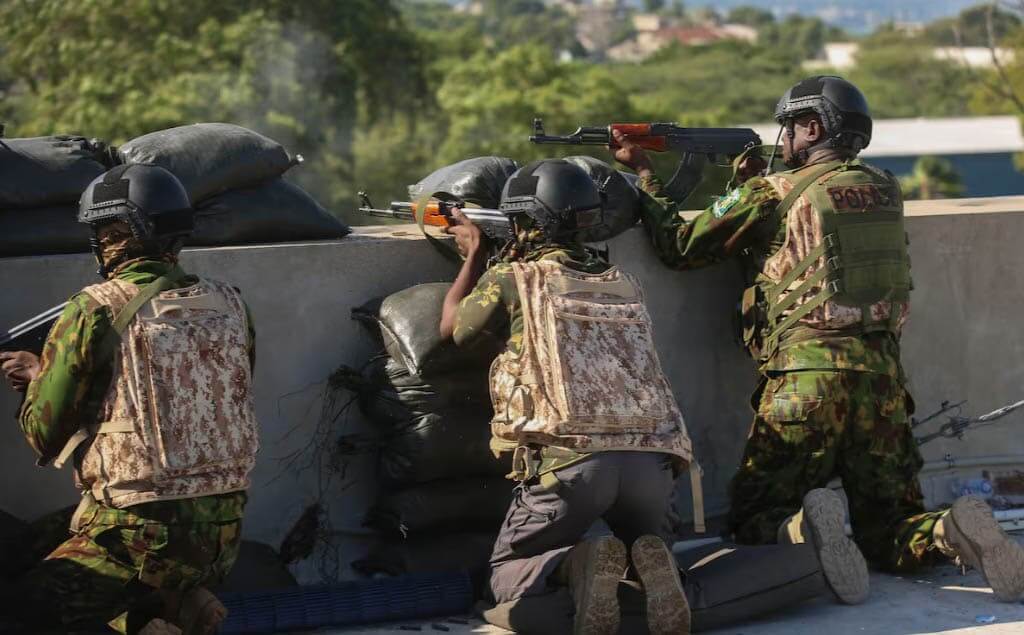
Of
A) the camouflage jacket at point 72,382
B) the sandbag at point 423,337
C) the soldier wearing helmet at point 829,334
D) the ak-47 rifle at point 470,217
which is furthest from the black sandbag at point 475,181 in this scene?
the camouflage jacket at point 72,382

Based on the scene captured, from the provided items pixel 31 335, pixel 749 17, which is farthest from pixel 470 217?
pixel 749 17

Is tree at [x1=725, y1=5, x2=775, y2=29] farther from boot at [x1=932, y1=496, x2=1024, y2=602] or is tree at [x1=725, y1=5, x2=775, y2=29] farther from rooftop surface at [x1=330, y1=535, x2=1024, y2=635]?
boot at [x1=932, y1=496, x2=1024, y2=602]

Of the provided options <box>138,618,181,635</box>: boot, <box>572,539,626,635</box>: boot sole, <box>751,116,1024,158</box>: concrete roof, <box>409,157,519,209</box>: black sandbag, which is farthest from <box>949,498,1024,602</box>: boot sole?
<box>751,116,1024,158</box>: concrete roof

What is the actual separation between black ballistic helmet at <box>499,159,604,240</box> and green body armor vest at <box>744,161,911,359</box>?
870mm

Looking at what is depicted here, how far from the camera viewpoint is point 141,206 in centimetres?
436

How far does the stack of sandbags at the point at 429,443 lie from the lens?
203 inches

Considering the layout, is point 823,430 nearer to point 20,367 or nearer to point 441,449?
point 441,449

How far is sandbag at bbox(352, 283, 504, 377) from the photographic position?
5098mm

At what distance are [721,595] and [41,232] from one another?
2.41 meters

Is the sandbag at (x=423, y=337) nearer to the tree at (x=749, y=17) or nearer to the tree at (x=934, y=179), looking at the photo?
the tree at (x=934, y=179)

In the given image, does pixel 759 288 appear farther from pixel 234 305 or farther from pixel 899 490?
pixel 234 305

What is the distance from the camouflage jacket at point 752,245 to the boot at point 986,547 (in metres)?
0.60

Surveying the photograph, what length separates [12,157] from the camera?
5.01 m

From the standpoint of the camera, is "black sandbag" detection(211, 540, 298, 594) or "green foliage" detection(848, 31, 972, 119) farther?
"green foliage" detection(848, 31, 972, 119)
